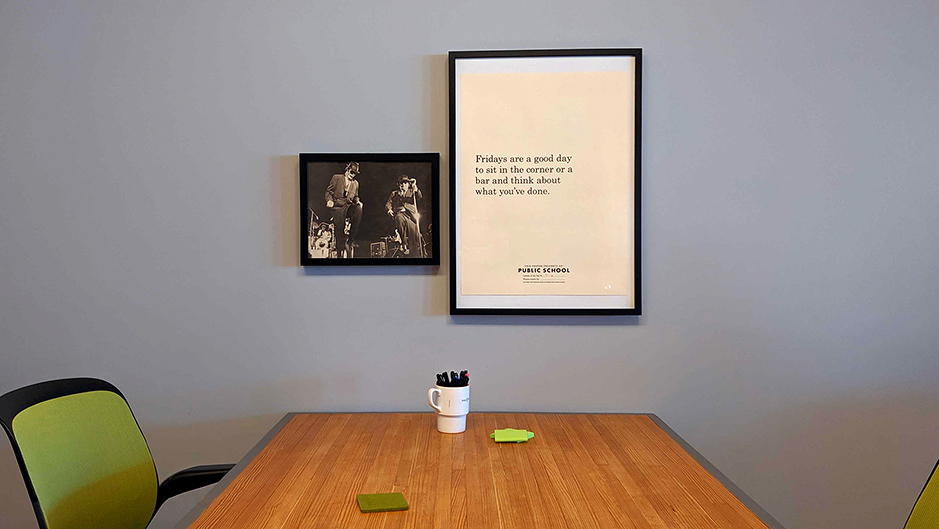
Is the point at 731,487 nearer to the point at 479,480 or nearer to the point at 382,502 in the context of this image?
the point at 479,480

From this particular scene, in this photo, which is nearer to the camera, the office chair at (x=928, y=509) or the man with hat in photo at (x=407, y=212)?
the office chair at (x=928, y=509)

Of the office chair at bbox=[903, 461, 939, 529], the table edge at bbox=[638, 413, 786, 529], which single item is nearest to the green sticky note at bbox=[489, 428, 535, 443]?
the table edge at bbox=[638, 413, 786, 529]

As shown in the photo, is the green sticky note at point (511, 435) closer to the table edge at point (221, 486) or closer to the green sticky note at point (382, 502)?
the green sticky note at point (382, 502)

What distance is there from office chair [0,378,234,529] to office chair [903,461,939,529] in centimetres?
156

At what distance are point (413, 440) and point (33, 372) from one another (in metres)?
1.28

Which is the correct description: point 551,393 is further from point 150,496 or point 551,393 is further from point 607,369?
point 150,496

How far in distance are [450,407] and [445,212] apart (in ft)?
2.03

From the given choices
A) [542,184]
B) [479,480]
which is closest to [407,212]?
[542,184]

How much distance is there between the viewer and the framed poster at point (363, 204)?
2.00 metres

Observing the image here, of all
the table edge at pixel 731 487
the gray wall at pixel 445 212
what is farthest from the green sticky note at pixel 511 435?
the table edge at pixel 731 487

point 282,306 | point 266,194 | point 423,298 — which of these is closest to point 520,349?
point 423,298

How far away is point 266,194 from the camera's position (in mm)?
2033

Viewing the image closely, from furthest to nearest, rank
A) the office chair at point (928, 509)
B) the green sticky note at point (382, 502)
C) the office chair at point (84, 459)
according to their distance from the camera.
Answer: the office chair at point (84, 459)
the green sticky note at point (382, 502)
the office chair at point (928, 509)

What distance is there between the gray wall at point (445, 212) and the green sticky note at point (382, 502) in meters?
0.71
